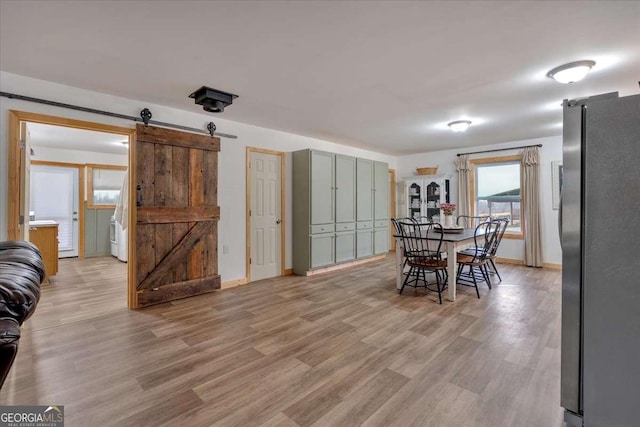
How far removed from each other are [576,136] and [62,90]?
4.21m

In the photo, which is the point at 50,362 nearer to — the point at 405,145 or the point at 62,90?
the point at 62,90

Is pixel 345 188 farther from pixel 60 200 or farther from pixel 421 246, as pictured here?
pixel 60 200

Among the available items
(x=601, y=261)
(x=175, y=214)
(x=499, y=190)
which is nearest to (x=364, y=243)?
(x=499, y=190)

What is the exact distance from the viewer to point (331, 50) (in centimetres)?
236

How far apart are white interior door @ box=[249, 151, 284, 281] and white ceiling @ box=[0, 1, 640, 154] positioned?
1.08 metres

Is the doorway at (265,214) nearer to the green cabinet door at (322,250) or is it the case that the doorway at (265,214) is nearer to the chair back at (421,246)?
the green cabinet door at (322,250)

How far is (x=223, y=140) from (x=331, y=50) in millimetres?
2416

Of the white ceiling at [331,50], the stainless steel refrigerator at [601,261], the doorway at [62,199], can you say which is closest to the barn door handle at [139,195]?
the white ceiling at [331,50]

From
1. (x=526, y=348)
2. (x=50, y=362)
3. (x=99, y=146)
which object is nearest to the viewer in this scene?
(x=50, y=362)

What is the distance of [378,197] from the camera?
20.7 feet

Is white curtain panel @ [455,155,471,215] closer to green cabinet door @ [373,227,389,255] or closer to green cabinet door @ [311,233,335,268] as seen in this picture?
green cabinet door @ [373,227,389,255]

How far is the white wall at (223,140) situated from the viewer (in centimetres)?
275

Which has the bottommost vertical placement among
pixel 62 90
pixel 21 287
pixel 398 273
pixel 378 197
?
pixel 398 273

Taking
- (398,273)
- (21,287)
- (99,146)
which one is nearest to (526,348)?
(398,273)
